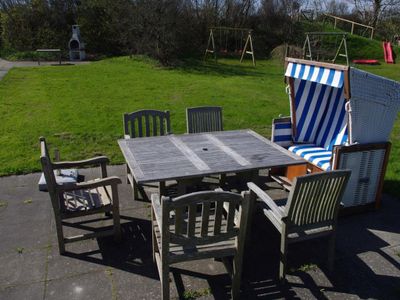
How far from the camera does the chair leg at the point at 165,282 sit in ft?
10.0

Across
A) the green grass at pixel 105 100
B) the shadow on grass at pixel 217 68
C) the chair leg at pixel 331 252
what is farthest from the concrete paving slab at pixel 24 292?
the shadow on grass at pixel 217 68

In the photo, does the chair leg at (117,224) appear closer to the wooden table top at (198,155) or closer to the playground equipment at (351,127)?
the wooden table top at (198,155)

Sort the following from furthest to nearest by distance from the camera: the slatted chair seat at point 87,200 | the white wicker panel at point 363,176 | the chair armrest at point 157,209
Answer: the white wicker panel at point 363,176 → the slatted chair seat at point 87,200 → the chair armrest at point 157,209

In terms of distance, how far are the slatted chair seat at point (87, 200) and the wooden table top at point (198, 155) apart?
46 centimetres

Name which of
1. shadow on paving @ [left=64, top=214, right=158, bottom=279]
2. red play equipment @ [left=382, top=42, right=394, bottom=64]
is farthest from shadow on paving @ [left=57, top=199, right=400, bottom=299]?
red play equipment @ [left=382, top=42, right=394, bottom=64]

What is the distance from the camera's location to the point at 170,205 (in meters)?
2.77

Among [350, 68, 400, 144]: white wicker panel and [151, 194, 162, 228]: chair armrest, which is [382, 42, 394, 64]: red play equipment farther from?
[151, 194, 162, 228]: chair armrest

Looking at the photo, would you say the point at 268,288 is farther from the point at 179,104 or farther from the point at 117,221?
the point at 179,104

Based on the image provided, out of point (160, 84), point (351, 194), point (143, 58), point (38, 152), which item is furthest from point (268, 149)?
point (143, 58)

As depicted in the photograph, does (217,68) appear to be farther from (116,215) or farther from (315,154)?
(116,215)

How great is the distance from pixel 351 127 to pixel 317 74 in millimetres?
811

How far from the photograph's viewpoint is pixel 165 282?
3.10 m

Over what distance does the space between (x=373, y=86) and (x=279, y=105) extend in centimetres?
648

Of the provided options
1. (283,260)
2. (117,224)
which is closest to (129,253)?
(117,224)
